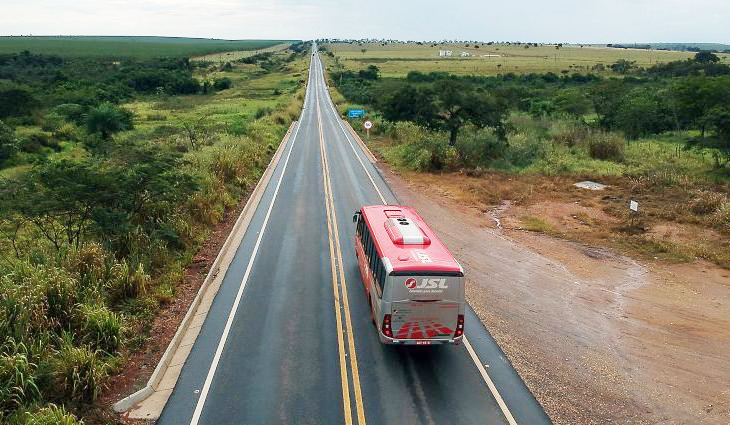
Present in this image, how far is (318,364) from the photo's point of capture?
1341cm

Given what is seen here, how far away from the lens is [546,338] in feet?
48.5

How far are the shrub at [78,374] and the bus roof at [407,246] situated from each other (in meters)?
7.44

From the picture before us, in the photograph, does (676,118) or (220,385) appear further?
(676,118)

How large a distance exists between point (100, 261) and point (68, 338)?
4.29 m

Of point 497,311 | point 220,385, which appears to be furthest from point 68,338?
point 497,311

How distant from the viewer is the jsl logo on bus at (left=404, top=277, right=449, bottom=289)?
1259 centimetres

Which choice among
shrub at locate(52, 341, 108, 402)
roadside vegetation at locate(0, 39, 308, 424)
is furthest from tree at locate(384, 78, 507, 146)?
shrub at locate(52, 341, 108, 402)

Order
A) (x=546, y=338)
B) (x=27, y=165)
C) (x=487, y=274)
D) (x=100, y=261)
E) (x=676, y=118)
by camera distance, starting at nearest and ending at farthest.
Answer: (x=546, y=338)
(x=100, y=261)
(x=487, y=274)
(x=27, y=165)
(x=676, y=118)

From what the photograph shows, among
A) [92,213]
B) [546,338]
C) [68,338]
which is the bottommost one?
[546,338]

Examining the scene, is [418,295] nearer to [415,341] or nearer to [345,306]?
[415,341]

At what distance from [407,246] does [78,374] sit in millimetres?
8742

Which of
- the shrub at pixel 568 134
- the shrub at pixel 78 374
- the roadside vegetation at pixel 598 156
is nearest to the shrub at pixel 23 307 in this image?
the shrub at pixel 78 374

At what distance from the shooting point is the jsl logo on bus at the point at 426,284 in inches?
496

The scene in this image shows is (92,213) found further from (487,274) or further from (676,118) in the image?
(676,118)
